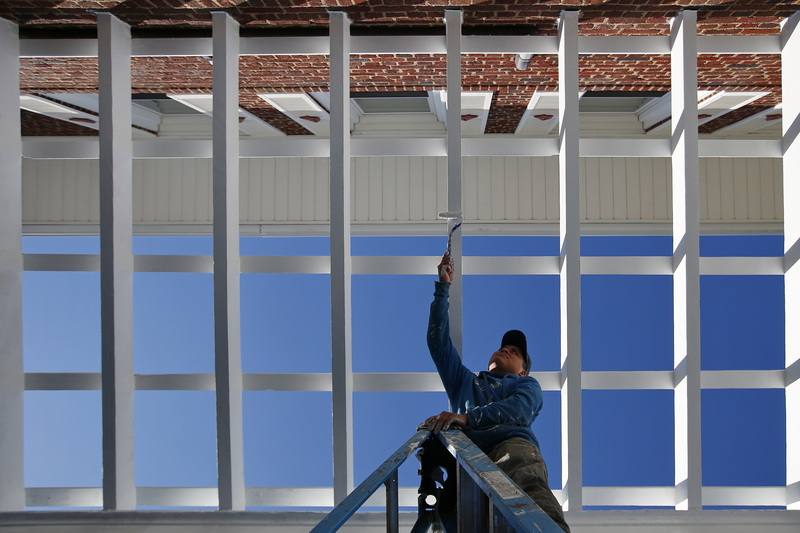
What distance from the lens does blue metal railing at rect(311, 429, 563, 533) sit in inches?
61.2

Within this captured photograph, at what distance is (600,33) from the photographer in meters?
5.06

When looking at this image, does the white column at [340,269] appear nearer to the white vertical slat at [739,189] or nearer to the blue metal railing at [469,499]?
the blue metal railing at [469,499]

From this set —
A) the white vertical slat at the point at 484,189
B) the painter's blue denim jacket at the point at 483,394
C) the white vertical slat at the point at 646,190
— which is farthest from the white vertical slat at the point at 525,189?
the painter's blue denim jacket at the point at 483,394

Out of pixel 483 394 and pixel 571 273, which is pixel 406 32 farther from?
pixel 483 394

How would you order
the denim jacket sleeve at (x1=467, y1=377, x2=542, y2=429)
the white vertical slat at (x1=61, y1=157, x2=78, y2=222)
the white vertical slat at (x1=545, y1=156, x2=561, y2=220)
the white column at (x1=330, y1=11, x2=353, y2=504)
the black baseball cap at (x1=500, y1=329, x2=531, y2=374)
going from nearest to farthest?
the denim jacket sleeve at (x1=467, y1=377, x2=542, y2=429) < the black baseball cap at (x1=500, y1=329, x2=531, y2=374) < the white column at (x1=330, y1=11, x2=353, y2=504) < the white vertical slat at (x1=545, y1=156, x2=561, y2=220) < the white vertical slat at (x1=61, y1=157, x2=78, y2=222)

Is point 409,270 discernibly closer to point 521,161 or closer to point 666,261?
point 666,261

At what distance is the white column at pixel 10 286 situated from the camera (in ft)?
16.1

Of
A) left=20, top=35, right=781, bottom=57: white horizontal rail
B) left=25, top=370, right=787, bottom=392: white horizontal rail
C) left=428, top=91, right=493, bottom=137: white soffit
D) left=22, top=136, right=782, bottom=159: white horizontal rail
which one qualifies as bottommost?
left=25, top=370, right=787, bottom=392: white horizontal rail

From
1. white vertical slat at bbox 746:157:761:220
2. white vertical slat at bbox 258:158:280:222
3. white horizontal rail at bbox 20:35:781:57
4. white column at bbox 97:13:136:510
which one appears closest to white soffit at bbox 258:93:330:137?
white vertical slat at bbox 258:158:280:222

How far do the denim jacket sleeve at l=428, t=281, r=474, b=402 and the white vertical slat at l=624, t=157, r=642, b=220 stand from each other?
7.07 meters

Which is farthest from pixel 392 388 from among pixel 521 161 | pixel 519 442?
pixel 521 161

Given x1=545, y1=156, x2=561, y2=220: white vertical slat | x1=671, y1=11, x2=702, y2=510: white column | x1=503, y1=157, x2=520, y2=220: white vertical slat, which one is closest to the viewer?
x1=671, y1=11, x2=702, y2=510: white column

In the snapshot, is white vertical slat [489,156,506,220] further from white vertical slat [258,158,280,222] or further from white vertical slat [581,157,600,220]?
white vertical slat [258,158,280,222]

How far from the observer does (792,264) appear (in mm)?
4945
